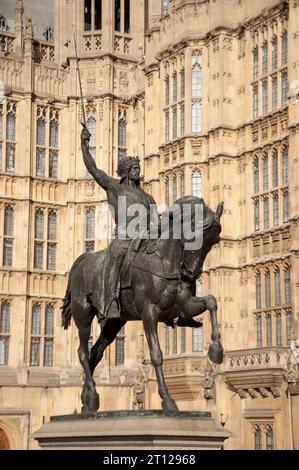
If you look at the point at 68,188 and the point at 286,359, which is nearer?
the point at 286,359

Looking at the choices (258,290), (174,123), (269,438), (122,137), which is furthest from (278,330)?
(122,137)

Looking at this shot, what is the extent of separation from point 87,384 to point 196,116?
2031 cm

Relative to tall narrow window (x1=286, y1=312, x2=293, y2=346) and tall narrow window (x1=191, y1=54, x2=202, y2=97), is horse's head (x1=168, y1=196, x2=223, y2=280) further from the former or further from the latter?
tall narrow window (x1=191, y1=54, x2=202, y2=97)

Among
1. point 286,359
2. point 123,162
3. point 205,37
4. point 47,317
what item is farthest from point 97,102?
point 123,162

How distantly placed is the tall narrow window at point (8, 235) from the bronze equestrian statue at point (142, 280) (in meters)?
22.2

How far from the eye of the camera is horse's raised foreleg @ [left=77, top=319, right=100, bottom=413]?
12633 millimetres

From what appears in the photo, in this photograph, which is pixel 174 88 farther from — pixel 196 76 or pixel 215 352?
pixel 215 352

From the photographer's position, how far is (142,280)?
39.5 ft

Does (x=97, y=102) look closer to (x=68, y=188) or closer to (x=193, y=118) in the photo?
(x=68, y=188)

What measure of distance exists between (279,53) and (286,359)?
32.5 feet

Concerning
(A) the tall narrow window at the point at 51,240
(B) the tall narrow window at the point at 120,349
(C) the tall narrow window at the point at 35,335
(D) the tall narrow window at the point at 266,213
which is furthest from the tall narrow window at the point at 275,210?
(C) the tall narrow window at the point at 35,335

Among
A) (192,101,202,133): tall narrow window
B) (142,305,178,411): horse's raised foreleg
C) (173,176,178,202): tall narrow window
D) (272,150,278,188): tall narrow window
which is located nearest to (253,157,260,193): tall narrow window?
(272,150,278,188): tall narrow window

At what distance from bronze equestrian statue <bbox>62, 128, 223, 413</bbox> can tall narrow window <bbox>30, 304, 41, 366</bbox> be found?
71.5 ft

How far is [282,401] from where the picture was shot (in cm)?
2673
